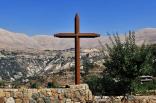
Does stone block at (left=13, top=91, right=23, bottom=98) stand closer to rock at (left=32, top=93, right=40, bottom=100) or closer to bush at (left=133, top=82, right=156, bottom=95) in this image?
rock at (left=32, top=93, right=40, bottom=100)

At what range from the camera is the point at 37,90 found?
48.0 feet

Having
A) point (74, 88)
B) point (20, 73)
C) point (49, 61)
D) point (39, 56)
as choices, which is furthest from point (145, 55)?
point (39, 56)

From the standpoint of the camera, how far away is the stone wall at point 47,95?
47.1ft

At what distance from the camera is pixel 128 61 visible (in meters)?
18.8

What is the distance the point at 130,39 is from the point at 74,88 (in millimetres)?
5217

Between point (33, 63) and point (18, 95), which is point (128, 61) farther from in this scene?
point (33, 63)

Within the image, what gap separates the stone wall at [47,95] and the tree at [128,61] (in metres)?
4.20

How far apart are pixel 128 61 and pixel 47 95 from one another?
527 cm

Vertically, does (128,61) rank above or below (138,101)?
above

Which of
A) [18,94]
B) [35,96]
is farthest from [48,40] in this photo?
[18,94]

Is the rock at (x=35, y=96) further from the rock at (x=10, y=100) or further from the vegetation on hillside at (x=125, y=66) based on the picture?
the vegetation on hillside at (x=125, y=66)

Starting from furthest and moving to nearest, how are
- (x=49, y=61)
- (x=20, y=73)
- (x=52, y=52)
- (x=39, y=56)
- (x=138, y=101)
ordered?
(x=52, y=52), (x=39, y=56), (x=49, y=61), (x=20, y=73), (x=138, y=101)

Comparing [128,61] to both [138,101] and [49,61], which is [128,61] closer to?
[138,101]

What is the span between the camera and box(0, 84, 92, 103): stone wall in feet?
47.1
